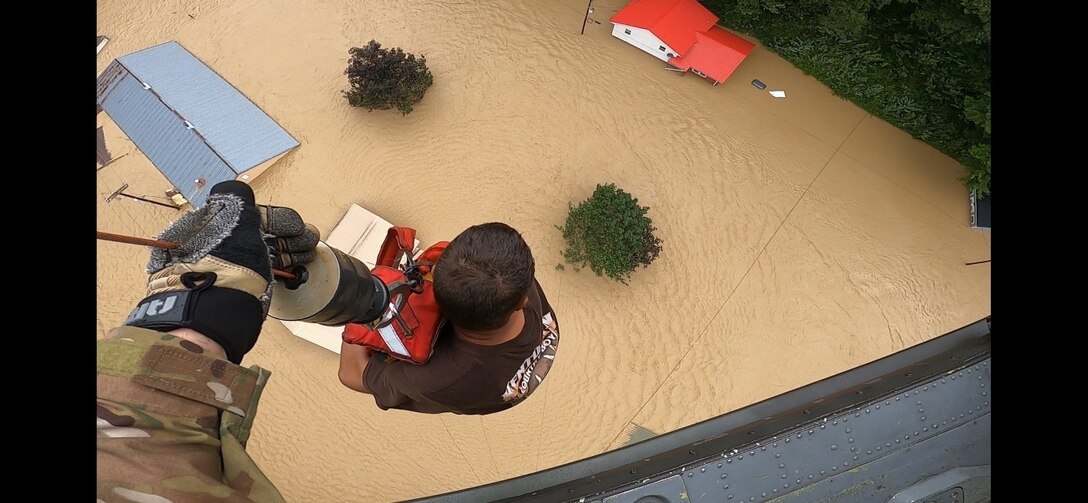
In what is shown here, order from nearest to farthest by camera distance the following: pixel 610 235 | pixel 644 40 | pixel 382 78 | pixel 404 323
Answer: pixel 404 323 → pixel 610 235 → pixel 382 78 → pixel 644 40

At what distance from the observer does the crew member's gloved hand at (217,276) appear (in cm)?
284

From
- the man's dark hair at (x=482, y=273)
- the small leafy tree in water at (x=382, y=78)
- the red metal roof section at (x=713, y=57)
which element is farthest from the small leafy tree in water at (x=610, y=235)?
the man's dark hair at (x=482, y=273)

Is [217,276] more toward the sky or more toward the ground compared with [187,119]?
more toward the ground

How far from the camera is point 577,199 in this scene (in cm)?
1159

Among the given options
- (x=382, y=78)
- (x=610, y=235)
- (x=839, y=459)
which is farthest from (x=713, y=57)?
(x=839, y=459)

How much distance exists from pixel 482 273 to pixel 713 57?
1060cm

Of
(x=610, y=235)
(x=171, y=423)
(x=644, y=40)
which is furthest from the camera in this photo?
(x=644, y=40)

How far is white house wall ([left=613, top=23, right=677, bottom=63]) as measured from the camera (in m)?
12.1

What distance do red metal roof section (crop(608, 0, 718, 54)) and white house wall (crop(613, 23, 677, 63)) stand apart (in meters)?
0.13

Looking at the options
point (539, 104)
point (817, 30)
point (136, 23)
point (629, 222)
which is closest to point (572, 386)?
point (629, 222)

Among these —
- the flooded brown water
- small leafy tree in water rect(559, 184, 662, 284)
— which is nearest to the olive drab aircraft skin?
the flooded brown water

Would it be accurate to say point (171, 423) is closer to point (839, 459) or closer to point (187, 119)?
point (839, 459)

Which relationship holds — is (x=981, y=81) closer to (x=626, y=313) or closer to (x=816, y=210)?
(x=816, y=210)

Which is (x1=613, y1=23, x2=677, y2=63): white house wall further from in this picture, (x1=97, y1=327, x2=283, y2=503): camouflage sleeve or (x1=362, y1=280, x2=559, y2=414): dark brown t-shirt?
(x1=97, y1=327, x2=283, y2=503): camouflage sleeve
